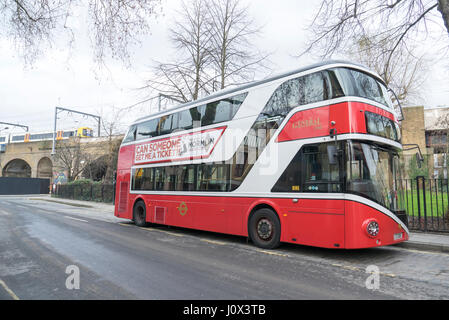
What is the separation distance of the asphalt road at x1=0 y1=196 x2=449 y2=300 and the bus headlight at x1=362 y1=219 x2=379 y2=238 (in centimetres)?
65

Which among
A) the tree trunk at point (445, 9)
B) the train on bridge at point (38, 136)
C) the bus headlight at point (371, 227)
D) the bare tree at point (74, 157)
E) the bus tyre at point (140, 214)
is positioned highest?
the train on bridge at point (38, 136)

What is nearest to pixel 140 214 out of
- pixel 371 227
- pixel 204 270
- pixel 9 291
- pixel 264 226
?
pixel 264 226

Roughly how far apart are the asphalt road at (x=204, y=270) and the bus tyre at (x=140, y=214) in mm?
3443

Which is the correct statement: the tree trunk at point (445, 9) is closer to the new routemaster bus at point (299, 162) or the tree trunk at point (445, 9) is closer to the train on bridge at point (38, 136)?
the new routemaster bus at point (299, 162)

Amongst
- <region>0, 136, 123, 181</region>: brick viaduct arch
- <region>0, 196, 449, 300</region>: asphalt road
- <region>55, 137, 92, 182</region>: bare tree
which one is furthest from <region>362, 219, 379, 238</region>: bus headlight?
<region>0, 136, 123, 181</region>: brick viaduct arch

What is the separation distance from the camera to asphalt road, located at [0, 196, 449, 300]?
13.9 ft

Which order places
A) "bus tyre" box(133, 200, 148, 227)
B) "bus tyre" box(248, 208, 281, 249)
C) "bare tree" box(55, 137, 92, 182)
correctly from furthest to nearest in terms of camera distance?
"bare tree" box(55, 137, 92, 182), "bus tyre" box(133, 200, 148, 227), "bus tyre" box(248, 208, 281, 249)

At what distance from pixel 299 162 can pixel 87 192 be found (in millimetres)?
26636

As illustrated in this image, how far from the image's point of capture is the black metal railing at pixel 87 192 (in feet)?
84.5

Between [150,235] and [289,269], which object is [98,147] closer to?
[150,235]

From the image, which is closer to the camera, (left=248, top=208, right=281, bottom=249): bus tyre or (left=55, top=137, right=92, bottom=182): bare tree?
(left=248, top=208, right=281, bottom=249): bus tyre

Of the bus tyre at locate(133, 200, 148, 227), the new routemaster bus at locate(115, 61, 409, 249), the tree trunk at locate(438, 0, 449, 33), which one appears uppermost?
the tree trunk at locate(438, 0, 449, 33)

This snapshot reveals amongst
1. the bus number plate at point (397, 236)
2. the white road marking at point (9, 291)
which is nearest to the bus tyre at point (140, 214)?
the white road marking at point (9, 291)

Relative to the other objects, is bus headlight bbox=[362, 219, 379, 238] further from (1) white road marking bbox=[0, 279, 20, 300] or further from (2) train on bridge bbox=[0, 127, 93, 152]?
(2) train on bridge bbox=[0, 127, 93, 152]
